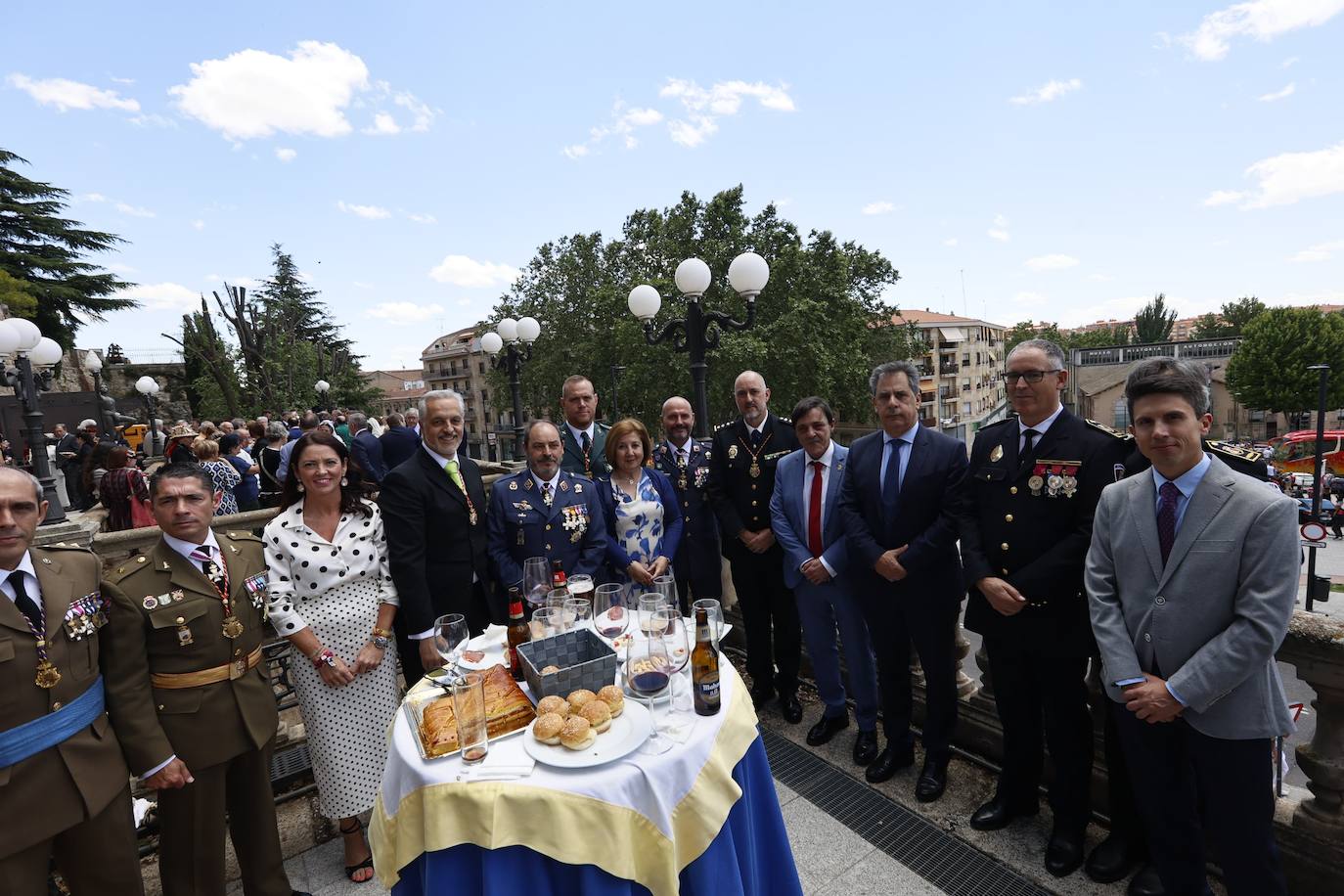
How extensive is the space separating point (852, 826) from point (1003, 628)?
1.26m

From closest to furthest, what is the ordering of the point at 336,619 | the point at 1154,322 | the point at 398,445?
the point at 336,619 < the point at 398,445 < the point at 1154,322

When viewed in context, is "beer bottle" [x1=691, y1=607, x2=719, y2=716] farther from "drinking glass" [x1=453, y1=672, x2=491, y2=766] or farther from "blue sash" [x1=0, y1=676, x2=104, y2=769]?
"blue sash" [x1=0, y1=676, x2=104, y2=769]

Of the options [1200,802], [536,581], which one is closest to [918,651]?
[1200,802]

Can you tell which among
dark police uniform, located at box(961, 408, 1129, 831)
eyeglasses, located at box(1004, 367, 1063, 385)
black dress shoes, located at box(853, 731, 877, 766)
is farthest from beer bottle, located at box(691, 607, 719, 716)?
black dress shoes, located at box(853, 731, 877, 766)

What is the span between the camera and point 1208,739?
208 centimetres

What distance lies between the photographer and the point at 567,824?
5.40ft

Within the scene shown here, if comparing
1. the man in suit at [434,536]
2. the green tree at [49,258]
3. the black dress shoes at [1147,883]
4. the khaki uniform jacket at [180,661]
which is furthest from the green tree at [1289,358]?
the green tree at [49,258]

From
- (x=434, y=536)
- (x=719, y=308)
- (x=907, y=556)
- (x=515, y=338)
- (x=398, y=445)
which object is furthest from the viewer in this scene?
(x=719, y=308)

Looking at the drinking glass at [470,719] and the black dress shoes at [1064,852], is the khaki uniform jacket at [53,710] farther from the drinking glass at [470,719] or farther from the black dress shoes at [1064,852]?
the black dress shoes at [1064,852]

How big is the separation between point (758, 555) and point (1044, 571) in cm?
170

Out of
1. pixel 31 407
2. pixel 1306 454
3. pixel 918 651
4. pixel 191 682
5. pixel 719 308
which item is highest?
Result: pixel 719 308

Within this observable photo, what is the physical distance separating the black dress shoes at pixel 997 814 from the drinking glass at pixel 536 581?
235 centimetres

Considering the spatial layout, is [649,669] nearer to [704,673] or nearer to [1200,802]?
[704,673]

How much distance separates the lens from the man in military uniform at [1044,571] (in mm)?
2562
